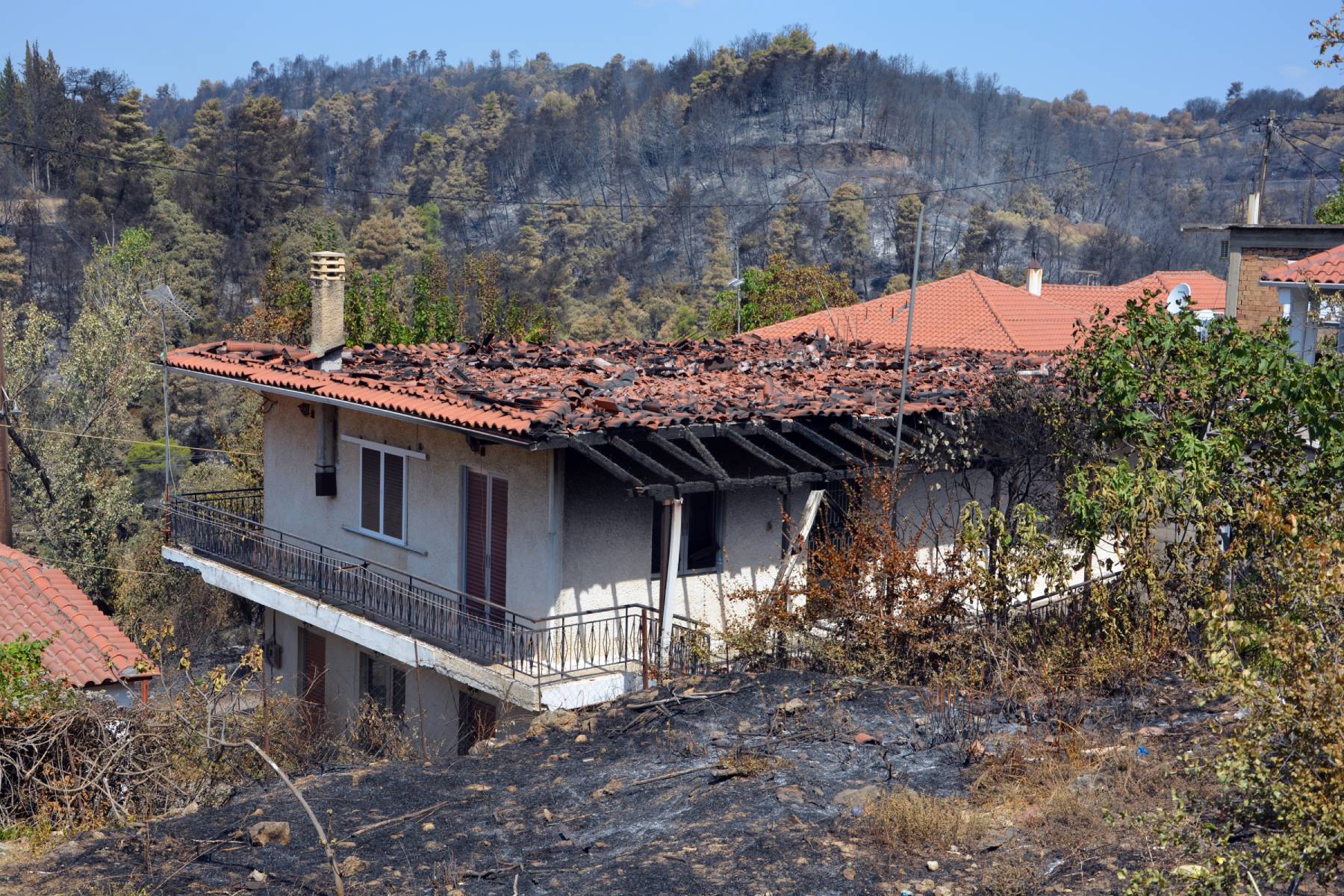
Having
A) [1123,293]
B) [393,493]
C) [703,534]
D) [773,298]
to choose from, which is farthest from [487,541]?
[1123,293]

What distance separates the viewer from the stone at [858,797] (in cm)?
847

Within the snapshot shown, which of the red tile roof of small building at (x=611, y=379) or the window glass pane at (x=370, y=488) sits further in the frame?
the window glass pane at (x=370, y=488)

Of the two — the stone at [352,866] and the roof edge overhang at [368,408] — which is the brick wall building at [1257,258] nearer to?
the roof edge overhang at [368,408]

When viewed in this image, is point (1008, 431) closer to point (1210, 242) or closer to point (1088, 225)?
point (1210, 242)

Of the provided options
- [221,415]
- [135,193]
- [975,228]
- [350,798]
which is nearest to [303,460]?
[350,798]

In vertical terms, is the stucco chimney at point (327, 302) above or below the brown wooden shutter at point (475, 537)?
above

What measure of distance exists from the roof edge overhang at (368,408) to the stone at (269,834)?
421 centimetres

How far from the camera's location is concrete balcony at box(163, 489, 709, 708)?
12516 mm

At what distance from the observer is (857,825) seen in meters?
8.14

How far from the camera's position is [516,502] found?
13305 mm

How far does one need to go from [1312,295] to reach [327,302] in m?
11.8

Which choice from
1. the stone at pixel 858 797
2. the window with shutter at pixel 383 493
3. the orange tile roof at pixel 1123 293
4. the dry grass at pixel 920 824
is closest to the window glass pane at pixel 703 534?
the window with shutter at pixel 383 493

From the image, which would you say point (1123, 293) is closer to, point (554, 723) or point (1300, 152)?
point (1300, 152)

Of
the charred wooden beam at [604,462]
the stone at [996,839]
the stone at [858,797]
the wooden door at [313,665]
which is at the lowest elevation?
the wooden door at [313,665]
